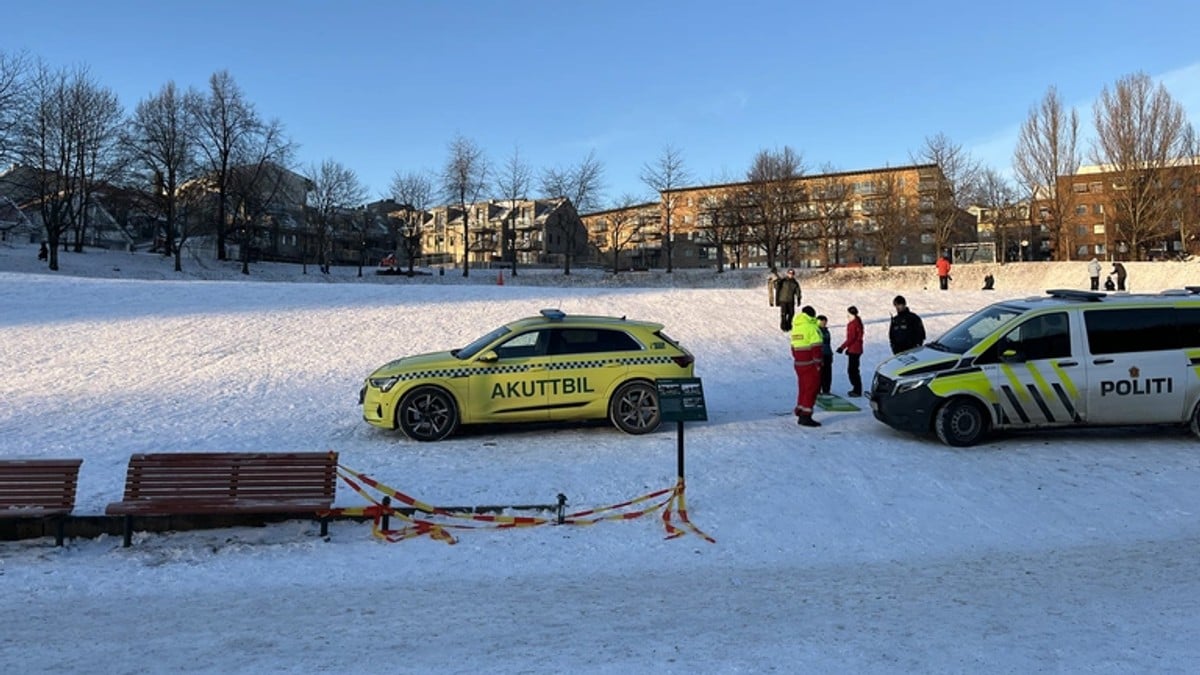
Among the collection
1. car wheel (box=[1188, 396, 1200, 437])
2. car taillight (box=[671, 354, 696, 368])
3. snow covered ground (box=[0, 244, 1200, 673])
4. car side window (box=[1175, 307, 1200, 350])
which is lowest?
snow covered ground (box=[0, 244, 1200, 673])

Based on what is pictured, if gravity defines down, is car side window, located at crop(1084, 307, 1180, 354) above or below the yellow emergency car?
above

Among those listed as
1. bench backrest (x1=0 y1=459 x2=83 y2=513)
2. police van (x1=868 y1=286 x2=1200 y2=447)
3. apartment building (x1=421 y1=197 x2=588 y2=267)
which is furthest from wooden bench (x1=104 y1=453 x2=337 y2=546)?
apartment building (x1=421 y1=197 x2=588 y2=267)

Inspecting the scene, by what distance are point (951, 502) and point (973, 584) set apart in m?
1.89

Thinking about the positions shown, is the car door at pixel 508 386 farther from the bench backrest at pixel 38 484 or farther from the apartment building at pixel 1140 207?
the apartment building at pixel 1140 207

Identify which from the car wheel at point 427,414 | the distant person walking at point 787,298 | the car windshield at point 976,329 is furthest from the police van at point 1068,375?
the distant person walking at point 787,298

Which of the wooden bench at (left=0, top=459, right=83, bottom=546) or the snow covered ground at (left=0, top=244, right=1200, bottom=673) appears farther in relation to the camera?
the wooden bench at (left=0, top=459, right=83, bottom=546)

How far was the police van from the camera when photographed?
8.66 metres

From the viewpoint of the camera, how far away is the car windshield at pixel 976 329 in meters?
9.15

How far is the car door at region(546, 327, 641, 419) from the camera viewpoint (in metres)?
9.36

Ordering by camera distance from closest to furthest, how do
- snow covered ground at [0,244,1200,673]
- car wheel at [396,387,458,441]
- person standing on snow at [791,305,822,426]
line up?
snow covered ground at [0,244,1200,673] → car wheel at [396,387,458,441] → person standing on snow at [791,305,822,426]

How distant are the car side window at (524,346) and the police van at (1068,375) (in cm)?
469

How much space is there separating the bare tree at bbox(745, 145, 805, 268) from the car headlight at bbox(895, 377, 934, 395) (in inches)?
1906

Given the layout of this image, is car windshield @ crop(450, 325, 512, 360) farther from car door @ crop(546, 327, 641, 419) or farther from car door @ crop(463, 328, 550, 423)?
car door @ crop(546, 327, 641, 419)

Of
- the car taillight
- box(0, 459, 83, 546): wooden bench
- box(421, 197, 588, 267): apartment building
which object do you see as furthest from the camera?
box(421, 197, 588, 267): apartment building
